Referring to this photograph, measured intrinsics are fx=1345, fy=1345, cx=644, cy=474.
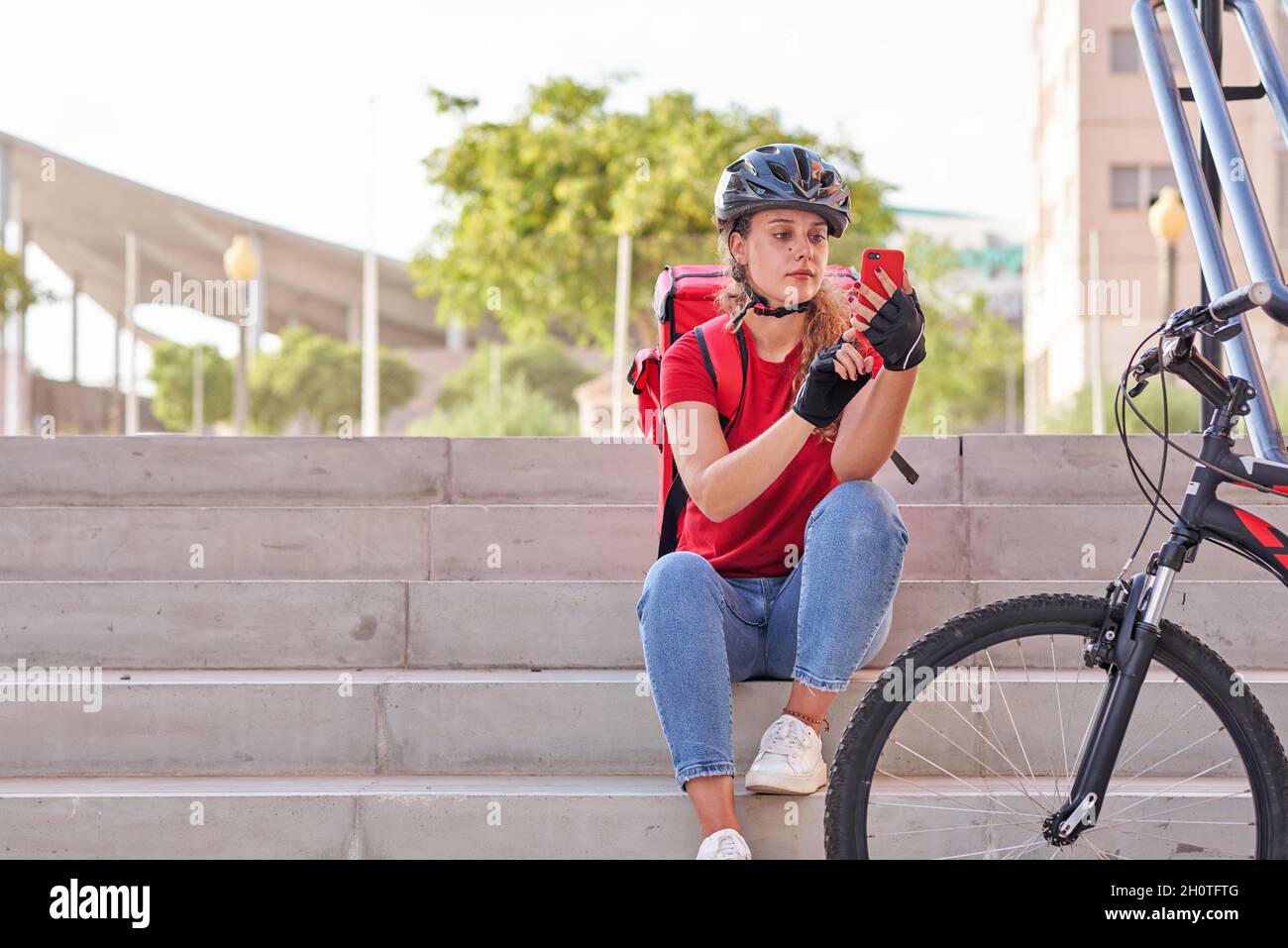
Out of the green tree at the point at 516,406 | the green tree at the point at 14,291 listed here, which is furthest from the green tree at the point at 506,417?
the green tree at the point at 14,291

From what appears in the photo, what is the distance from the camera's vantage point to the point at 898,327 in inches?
99.1

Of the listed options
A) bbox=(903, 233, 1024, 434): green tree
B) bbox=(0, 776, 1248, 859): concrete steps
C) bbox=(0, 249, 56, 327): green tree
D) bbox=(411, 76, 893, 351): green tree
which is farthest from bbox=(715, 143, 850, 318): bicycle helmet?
bbox=(903, 233, 1024, 434): green tree

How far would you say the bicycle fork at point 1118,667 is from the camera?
218 cm

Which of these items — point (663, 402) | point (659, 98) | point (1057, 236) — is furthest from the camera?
point (1057, 236)

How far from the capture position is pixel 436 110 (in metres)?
19.5

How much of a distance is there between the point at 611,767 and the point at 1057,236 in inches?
1021

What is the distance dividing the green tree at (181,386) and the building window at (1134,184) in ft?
72.2

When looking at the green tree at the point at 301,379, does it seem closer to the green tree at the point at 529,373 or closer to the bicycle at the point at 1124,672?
the green tree at the point at 529,373

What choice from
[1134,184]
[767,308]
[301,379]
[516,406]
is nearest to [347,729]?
[767,308]

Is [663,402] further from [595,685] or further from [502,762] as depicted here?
[502,762]

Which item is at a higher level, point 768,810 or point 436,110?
point 436,110

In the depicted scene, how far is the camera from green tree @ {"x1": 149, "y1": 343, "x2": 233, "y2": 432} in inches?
1447

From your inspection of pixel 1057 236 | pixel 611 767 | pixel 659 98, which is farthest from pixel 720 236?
pixel 1057 236

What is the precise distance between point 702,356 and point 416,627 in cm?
101
